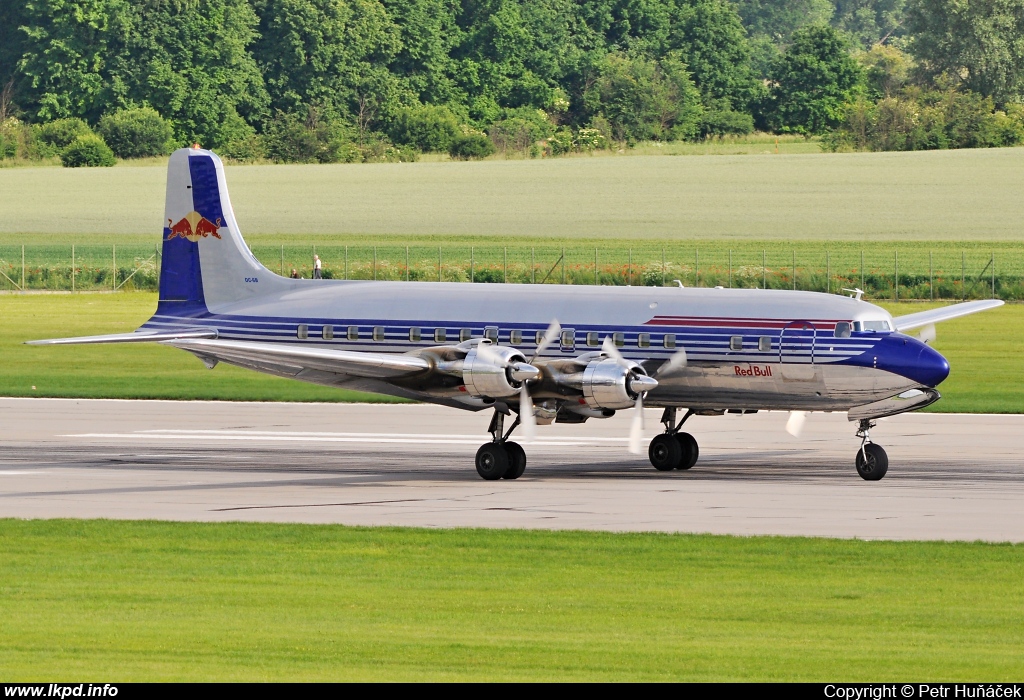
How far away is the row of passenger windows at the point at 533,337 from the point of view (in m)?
32.2

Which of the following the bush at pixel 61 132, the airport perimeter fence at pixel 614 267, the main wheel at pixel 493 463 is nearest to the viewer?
the main wheel at pixel 493 463

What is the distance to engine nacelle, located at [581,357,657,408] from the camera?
3069 cm

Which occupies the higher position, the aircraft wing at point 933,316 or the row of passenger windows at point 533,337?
the aircraft wing at point 933,316

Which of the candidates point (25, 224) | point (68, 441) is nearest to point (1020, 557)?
point (68, 441)

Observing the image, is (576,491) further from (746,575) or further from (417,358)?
(746,575)

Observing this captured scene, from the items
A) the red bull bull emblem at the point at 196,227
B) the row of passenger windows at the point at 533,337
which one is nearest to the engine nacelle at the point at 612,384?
the row of passenger windows at the point at 533,337

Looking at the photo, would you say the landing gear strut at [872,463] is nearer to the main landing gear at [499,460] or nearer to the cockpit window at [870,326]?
the cockpit window at [870,326]

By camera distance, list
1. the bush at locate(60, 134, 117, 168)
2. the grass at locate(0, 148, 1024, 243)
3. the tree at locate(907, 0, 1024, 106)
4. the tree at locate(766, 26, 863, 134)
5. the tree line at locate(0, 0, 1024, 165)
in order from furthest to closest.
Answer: the tree at locate(907, 0, 1024, 106), the tree at locate(766, 26, 863, 134), the tree line at locate(0, 0, 1024, 165), the bush at locate(60, 134, 117, 168), the grass at locate(0, 148, 1024, 243)

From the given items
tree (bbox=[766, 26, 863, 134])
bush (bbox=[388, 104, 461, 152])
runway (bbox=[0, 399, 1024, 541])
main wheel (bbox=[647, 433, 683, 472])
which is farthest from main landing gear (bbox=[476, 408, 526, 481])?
tree (bbox=[766, 26, 863, 134])

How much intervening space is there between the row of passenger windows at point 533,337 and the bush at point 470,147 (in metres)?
100

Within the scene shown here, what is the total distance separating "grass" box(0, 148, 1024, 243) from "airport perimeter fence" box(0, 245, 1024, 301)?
6.76 metres

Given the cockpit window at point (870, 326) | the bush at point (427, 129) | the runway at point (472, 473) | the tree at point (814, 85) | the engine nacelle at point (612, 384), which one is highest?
the tree at point (814, 85)

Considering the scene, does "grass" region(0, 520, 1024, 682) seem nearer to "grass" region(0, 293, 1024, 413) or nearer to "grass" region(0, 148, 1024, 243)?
"grass" region(0, 293, 1024, 413)

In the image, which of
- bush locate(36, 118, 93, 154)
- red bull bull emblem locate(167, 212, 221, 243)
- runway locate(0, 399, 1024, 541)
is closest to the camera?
runway locate(0, 399, 1024, 541)
